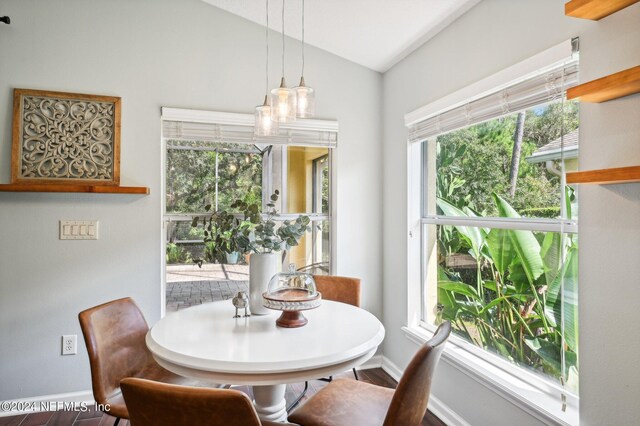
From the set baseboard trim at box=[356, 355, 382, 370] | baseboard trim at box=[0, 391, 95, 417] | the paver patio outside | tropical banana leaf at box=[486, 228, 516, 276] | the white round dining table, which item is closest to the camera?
the white round dining table

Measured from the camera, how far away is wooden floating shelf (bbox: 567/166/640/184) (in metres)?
1.17

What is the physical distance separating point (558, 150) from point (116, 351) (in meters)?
2.18

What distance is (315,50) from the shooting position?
9.91 feet

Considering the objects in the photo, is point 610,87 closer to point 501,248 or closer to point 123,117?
point 501,248

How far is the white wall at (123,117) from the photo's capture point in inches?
95.3

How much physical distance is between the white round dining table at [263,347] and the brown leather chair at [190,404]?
259 millimetres

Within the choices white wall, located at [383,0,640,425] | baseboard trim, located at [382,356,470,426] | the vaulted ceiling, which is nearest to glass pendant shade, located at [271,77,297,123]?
the vaulted ceiling

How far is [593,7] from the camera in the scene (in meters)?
1.34

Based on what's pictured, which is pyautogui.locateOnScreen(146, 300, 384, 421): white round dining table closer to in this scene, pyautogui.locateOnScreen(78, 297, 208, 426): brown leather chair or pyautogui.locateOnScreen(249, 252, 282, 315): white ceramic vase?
pyautogui.locateOnScreen(249, 252, 282, 315): white ceramic vase

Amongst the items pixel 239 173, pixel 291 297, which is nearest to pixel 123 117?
pixel 239 173

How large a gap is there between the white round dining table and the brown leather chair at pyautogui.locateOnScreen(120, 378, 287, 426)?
10.2 inches

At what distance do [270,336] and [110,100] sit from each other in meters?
1.98

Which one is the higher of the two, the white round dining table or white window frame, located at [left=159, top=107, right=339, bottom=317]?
white window frame, located at [left=159, top=107, right=339, bottom=317]

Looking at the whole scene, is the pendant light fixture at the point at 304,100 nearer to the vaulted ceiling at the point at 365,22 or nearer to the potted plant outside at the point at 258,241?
the potted plant outside at the point at 258,241
